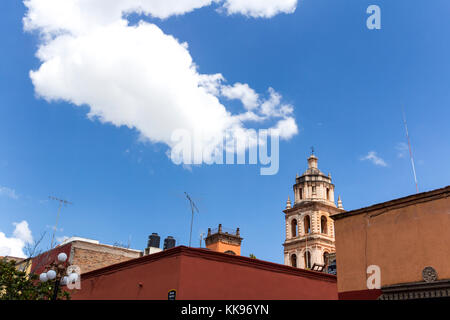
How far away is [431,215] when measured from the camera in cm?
1141

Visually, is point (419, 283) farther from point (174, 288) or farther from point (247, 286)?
point (174, 288)

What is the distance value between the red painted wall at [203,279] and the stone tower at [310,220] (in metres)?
35.3

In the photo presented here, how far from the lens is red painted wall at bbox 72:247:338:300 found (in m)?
12.8

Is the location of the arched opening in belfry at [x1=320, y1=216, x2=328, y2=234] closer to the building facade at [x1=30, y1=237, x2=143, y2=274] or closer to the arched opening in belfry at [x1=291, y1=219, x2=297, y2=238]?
the arched opening in belfry at [x1=291, y1=219, x2=297, y2=238]

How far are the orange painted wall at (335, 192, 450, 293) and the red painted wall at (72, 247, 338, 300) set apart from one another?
8.30ft

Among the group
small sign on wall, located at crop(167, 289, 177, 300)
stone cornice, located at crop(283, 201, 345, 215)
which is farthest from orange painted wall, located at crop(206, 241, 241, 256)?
small sign on wall, located at crop(167, 289, 177, 300)

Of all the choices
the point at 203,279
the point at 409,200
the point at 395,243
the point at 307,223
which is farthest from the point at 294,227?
the point at 409,200

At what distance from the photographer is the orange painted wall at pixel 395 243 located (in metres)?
11.1

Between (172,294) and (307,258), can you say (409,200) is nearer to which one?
(172,294)

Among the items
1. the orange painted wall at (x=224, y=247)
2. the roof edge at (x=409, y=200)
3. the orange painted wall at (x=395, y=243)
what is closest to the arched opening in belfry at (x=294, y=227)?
the orange painted wall at (x=224, y=247)

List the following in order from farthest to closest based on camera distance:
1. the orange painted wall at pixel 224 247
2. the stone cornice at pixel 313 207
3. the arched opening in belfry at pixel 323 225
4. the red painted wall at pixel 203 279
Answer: the arched opening in belfry at pixel 323 225, the stone cornice at pixel 313 207, the orange painted wall at pixel 224 247, the red painted wall at pixel 203 279

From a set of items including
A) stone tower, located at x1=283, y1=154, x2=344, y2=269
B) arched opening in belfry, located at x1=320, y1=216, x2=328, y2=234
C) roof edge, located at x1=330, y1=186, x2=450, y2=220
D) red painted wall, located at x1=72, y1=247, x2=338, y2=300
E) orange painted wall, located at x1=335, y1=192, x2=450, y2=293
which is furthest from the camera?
arched opening in belfry, located at x1=320, y1=216, x2=328, y2=234

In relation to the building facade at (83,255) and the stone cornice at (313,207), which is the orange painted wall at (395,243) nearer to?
the building facade at (83,255)

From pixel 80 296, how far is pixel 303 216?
3938cm
